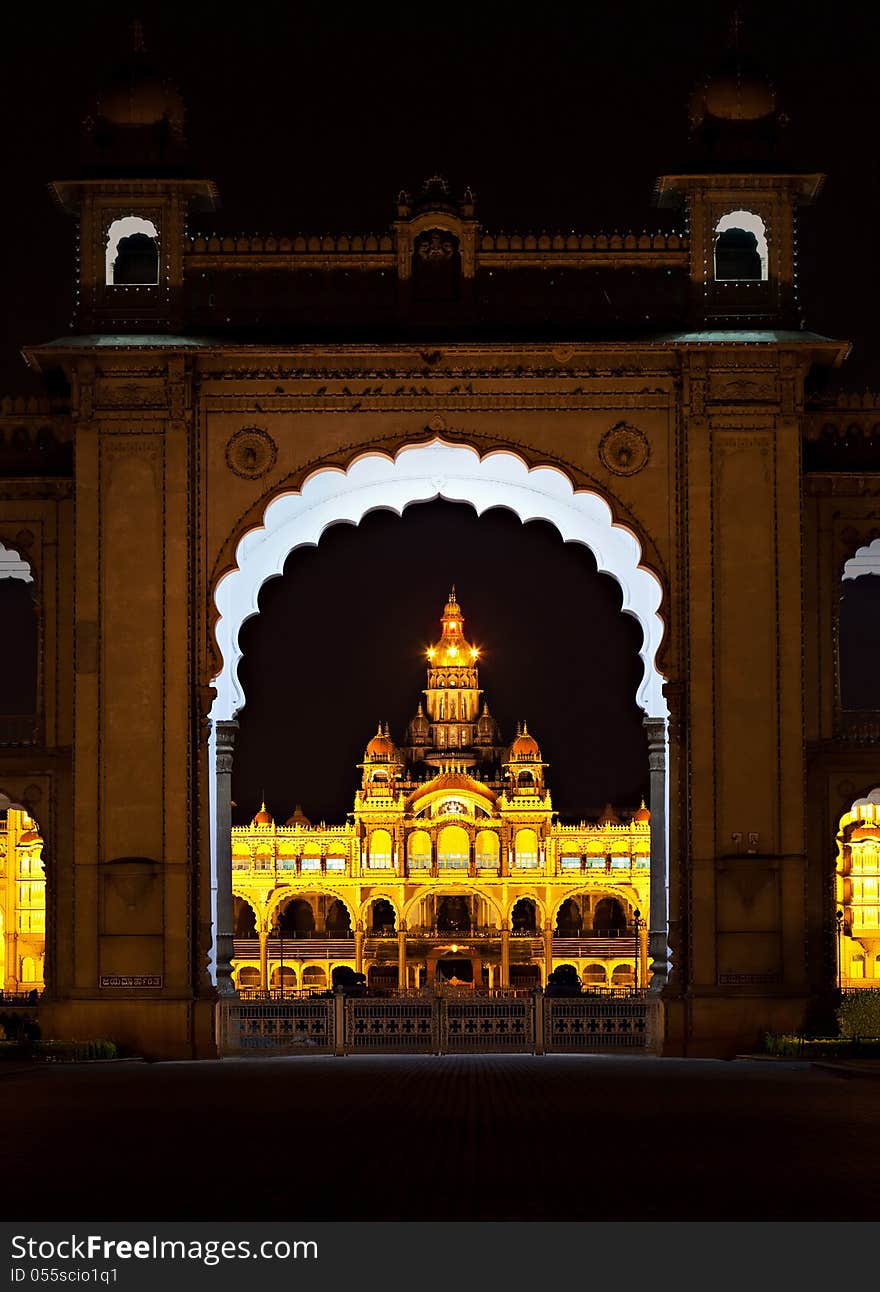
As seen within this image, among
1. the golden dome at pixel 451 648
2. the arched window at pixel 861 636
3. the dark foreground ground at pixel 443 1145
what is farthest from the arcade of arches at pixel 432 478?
the golden dome at pixel 451 648

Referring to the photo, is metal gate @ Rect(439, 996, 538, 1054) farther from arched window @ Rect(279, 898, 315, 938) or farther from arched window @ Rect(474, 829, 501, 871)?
arched window @ Rect(279, 898, 315, 938)

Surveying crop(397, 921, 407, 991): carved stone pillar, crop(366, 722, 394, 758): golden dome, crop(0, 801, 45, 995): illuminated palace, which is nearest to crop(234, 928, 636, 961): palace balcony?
crop(397, 921, 407, 991): carved stone pillar

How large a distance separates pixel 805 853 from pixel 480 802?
201 feet

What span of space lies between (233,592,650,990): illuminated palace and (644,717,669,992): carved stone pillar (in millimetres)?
51832

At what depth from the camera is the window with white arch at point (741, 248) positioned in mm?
19750

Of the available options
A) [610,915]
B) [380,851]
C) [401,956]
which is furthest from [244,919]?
[610,915]

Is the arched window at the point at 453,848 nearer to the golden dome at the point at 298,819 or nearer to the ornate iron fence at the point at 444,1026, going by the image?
the golden dome at the point at 298,819

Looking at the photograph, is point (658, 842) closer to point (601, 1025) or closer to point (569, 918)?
point (601, 1025)

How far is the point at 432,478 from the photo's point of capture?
67.1 feet

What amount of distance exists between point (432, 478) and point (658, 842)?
4.03 metres

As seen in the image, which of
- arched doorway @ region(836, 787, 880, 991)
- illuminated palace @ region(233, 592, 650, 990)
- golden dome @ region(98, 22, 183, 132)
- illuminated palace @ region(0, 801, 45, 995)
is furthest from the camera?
illuminated palace @ region(233, 592, 650, 990)

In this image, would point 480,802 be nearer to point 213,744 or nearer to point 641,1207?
point 213,744

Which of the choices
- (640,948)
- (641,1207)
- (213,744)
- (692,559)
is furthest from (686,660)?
(640,948)

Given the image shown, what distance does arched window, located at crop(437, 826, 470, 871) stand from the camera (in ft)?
259
